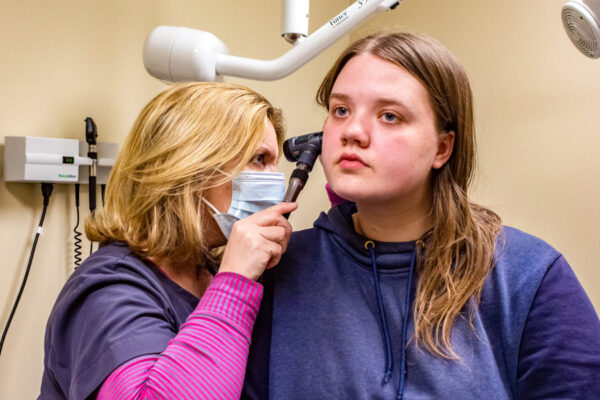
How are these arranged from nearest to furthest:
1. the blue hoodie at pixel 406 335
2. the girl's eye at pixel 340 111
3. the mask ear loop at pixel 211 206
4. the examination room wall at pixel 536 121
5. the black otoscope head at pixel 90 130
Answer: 1. the blue hoodie at pixel 406 335
2. the girl's eye at pixel 340 111
3. the mask ear loop at pixel 211 206
4. the black otoscope head at pixel 90 130
5. the examination room wall at pixel 536 121

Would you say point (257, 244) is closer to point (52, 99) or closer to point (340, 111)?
point (340, 111)

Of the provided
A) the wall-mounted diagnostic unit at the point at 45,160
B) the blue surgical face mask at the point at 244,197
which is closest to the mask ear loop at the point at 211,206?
the blue surgical face mask at the point at 244,197

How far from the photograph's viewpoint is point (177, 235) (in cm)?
110

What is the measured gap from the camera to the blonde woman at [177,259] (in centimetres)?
81

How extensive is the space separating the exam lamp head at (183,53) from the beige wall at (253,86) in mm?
276

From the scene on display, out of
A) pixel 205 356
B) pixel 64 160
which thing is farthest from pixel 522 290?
pixel 64 160

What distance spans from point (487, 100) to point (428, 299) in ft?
4.28

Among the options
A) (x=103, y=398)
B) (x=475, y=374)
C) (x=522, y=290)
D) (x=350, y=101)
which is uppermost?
(x=350, y=101)

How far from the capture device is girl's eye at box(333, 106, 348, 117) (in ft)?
2.94

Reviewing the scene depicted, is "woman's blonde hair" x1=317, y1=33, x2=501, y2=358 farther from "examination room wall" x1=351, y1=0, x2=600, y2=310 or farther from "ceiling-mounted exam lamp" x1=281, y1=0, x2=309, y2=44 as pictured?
"examination room wall" x1=351, y1=0, x2=600, y2=310

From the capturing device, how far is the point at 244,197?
1.14 metres

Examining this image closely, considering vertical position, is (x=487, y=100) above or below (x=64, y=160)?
above

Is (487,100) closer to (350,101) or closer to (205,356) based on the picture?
(350,101)

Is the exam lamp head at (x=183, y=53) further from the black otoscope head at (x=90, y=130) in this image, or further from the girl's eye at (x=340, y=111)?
the girl's eye at (x=340, y=111)
